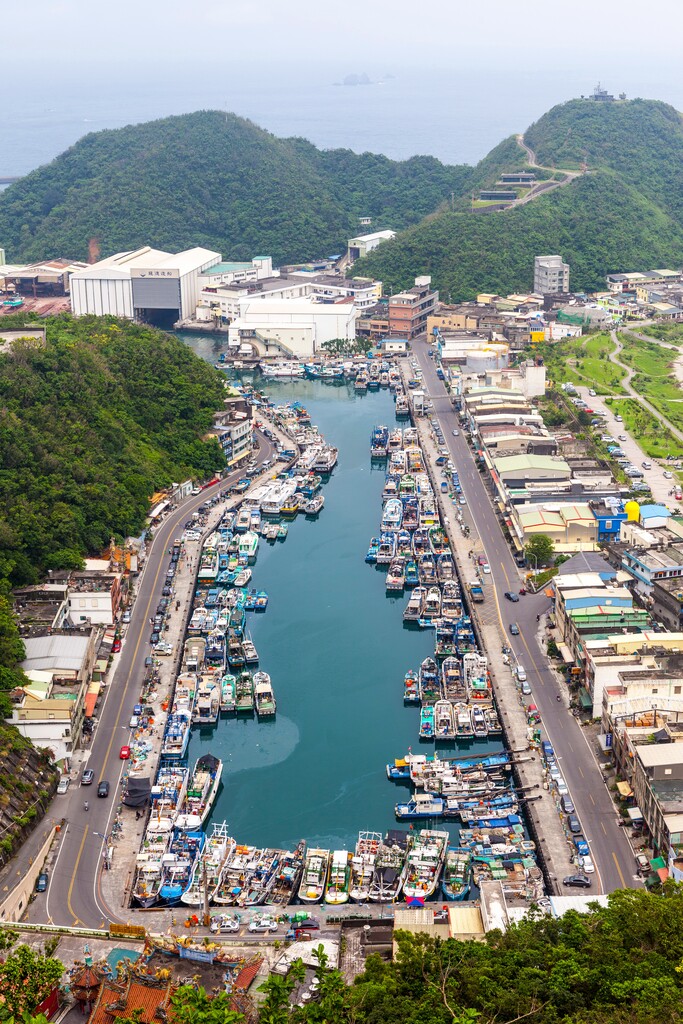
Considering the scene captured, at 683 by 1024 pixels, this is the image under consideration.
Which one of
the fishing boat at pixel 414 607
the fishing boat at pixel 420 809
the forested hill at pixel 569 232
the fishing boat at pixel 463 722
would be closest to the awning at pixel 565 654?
the fishing boat at pixel 463 722

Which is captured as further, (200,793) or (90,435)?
(90,435)

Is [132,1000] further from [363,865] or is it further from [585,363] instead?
[585,363]

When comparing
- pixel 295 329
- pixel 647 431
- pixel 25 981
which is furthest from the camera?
pixel 295 329

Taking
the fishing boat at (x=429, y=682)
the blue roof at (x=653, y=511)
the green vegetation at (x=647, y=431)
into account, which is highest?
the green vegetation at (x=647, y=431)

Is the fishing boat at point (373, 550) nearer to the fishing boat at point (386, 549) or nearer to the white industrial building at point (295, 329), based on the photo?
the fishing boat at point (386, 549)

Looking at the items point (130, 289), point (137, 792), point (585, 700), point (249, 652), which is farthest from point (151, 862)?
point (130, 289)
